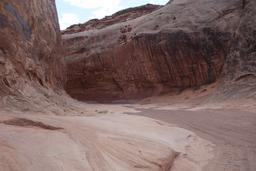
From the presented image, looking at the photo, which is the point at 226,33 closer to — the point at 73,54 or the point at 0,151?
the point at 73,54

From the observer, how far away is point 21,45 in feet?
27.6

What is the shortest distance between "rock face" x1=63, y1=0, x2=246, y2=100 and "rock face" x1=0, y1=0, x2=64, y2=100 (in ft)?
38.1

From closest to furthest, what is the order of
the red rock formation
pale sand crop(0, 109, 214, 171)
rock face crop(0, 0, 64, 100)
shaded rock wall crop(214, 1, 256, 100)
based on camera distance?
pale sand crop(0, 109, 214, 171), rock face crop(0, 0, 64, 100), shaded rock wall crop(214, 1, 256, 100), the red rock formation

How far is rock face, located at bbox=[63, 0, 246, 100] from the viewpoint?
2009cm

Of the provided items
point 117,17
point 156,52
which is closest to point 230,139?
point 156,52

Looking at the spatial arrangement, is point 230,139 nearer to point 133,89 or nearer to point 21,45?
point 21,45

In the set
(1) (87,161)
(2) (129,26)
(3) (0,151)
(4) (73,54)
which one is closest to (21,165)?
(3) (0,151)

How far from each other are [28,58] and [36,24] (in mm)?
2075

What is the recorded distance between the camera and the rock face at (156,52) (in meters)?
20.1

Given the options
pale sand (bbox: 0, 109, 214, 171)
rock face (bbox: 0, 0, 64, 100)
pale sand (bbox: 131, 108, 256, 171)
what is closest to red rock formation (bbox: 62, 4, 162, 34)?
rock face (bbox: 0, 0, 64, 100)

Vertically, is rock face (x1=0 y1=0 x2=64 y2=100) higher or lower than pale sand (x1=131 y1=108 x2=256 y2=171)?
higher

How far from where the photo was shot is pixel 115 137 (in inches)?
191

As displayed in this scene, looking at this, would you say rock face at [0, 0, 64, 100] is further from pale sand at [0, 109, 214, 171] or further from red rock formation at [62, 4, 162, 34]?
red rock formation at [62, 4, 162, 34]

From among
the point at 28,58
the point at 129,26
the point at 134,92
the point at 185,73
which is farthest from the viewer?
Answer: the point at 129,26
